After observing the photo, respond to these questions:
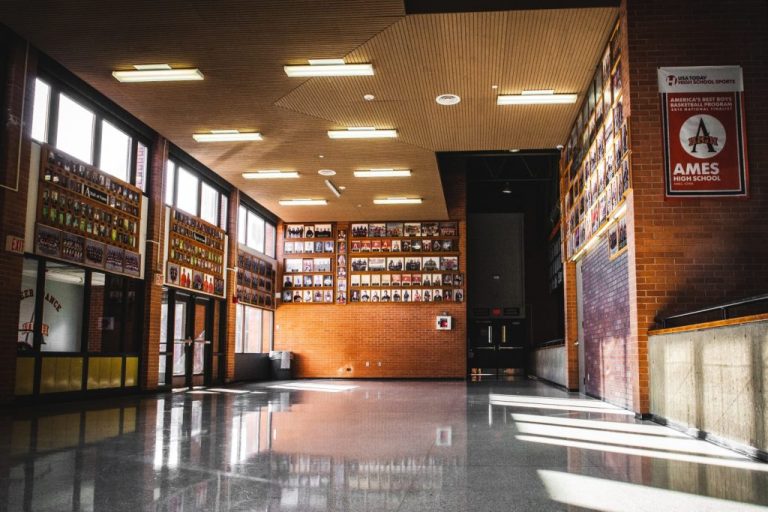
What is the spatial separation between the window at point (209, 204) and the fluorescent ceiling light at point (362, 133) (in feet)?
14.4

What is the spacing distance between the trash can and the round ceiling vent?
11.1m

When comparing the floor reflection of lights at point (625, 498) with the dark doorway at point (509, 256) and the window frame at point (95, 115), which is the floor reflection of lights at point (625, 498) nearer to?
the window frame at point (95, 115)

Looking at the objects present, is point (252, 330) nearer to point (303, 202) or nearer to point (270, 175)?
point (303, 202)

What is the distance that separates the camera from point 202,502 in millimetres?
3340

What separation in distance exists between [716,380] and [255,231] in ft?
48.5

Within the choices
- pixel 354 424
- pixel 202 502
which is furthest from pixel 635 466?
pixel 354 424

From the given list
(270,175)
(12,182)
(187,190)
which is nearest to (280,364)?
(270,175)

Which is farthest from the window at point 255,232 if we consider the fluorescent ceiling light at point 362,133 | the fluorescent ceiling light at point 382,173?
the fluorescent ceiling light at point 362,133

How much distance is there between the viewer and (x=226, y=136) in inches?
481

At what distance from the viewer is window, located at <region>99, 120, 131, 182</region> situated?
36.3ft

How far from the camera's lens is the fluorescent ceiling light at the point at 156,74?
9.31 m

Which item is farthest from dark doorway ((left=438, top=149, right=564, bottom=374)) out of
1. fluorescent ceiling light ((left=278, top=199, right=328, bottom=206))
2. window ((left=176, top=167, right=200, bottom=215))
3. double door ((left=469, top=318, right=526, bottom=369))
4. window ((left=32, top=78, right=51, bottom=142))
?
window ((left=32, top=78, right=51, bottom=142))

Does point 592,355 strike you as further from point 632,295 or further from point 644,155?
point 644,155

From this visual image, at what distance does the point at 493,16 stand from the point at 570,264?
6972 millimetres
